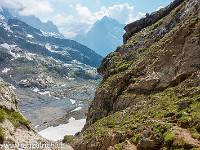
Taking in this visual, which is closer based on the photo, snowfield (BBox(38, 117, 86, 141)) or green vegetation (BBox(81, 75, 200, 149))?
green vegetation (BBox(81, 75, 200, 149))

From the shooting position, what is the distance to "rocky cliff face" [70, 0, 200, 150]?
11531 millimetres

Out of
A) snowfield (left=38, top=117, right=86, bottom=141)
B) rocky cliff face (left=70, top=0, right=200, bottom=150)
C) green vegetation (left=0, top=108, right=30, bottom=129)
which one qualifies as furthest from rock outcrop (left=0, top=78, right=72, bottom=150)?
snowfield (left=38, top=117, right=86, bottom=141)

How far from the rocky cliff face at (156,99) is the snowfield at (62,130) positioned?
5325cm

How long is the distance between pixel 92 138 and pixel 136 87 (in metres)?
11.1

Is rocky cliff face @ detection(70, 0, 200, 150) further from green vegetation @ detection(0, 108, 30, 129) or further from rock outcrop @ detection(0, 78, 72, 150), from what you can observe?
green vegetation @ detection(0, 108, 30, 129)

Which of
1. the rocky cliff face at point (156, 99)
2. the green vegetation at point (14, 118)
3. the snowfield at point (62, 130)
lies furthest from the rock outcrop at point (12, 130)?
the snowfield at point (62, 130)

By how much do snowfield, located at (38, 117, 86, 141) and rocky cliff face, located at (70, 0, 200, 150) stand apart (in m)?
53.3

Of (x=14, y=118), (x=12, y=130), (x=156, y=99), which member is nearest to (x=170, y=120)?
(x=156, y=99)

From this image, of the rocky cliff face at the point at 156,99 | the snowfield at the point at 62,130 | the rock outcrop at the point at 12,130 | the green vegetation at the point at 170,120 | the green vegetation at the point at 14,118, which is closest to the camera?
the rock outcrop at the point at 12,130

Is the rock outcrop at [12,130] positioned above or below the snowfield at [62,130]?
above

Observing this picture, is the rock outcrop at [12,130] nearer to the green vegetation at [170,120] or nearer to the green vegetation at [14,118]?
the green vegetation at [14,118]

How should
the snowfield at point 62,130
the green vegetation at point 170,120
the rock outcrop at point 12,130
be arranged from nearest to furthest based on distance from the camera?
the rock outcrop at point 12,130 < the green vegetation at point 170,120 < the snowfield at point 62,130

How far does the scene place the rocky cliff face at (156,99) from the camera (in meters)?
11.5

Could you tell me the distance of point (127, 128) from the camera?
1638cm
